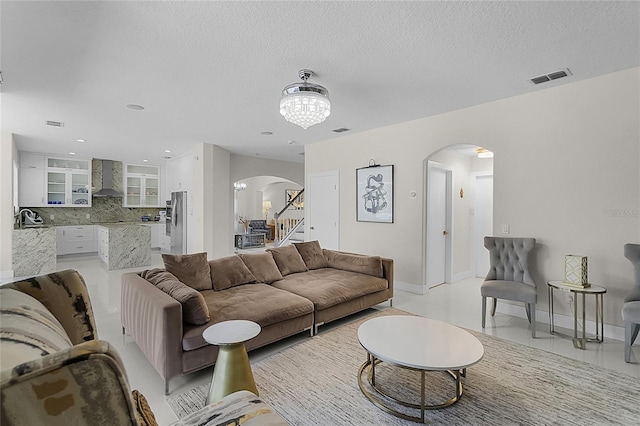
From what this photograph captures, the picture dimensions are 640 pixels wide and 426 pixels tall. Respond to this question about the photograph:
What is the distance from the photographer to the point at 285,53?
267cm

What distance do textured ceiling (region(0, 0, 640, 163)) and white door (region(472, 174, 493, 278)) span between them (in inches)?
85.6

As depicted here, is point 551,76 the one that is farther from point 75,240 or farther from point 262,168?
point 75,240

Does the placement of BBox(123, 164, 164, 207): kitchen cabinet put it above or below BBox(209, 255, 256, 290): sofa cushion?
above

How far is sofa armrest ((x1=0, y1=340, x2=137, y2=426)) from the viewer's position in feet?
1.70

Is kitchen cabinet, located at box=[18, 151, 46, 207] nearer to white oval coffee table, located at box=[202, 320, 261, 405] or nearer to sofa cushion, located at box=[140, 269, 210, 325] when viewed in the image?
sofa cushion, located at box=[140, 269, 210, 325]

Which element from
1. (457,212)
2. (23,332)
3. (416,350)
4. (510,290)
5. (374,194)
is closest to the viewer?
(23,332)

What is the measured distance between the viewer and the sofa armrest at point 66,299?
112cm

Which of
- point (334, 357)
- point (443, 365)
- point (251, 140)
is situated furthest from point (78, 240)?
point (443, 365)

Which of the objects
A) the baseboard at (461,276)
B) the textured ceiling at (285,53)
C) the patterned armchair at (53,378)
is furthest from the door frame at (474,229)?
the patterned armchair at (53,378)

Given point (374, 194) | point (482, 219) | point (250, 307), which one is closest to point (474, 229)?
point (482, 219)

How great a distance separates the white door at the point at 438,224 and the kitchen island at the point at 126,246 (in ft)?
19.2

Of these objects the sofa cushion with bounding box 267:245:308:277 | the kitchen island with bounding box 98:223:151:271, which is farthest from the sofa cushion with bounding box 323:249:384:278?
the kitchen island with bounding box 98:223:151:271

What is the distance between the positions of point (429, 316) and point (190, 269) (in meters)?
2.86

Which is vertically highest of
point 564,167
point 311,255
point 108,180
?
point 108,180
